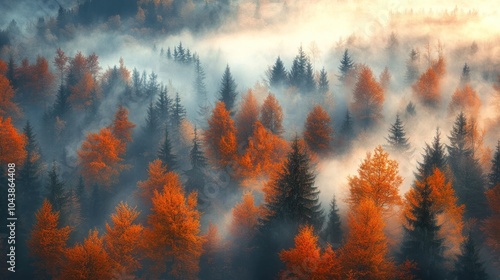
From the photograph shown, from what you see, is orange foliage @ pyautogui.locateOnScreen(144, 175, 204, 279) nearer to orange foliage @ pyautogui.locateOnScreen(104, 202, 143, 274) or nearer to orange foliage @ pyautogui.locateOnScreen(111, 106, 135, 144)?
orange foliage @ pyautogui.locateOnScreen(104, 202, 143, 274)

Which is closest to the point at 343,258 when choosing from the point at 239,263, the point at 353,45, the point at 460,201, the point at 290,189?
the point at 290,189

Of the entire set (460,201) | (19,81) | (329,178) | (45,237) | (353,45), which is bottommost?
(45,237)

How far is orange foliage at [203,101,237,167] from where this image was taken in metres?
60.2

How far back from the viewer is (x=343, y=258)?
3581cm

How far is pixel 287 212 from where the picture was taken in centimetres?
4053

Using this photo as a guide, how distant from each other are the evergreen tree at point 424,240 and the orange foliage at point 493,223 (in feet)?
30.5

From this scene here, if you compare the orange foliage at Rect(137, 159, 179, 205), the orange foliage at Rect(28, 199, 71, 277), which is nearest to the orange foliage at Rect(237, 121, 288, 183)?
the orange foliage at Rect(137, 159, 179, 205)

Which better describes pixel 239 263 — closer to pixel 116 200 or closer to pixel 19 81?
pixel 116 200

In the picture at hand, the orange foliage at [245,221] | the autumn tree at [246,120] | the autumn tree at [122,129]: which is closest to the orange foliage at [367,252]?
the orange foliage at [245,221]

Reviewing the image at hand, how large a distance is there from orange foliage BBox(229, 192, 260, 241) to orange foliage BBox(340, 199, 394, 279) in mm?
13829

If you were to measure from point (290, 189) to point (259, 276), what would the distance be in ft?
34.1

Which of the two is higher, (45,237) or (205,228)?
(205,228)

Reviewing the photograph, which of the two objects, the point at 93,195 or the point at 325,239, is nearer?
the point at 325,239

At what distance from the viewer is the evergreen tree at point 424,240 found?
3778 centimetres
